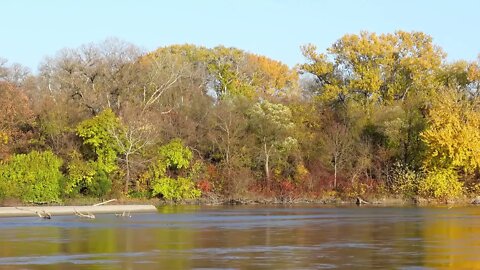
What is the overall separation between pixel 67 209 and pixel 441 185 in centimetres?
2792

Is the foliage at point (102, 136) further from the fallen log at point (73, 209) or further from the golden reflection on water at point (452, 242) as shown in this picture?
the golden reflection on water at point (452, 242)

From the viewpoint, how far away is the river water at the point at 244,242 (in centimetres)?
2339

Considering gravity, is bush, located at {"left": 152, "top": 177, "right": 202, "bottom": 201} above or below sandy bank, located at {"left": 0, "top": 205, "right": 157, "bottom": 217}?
above

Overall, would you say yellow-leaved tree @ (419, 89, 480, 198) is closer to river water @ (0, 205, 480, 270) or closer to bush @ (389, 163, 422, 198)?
bush @ (389, 163, 422, 198)

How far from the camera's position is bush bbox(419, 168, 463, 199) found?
Result: 6475 cm

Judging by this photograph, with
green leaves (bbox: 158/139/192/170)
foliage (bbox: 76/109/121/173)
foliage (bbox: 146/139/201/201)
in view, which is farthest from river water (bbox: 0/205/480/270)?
green leaves (bbox: 158/139/192/170)

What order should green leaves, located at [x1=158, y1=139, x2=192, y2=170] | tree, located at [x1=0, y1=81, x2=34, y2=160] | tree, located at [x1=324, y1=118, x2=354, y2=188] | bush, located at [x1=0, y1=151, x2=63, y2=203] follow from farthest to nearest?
tree, located at [x1=324, y1=118, x2=354, y2=188], green leaves, located at [x1=158, y1=139, x2=192, y2=170], tree, located at [x1=0, y1=81, x2=34, y2=160], bush, located at [x1=0, y1=151, x2=63, y2=203]

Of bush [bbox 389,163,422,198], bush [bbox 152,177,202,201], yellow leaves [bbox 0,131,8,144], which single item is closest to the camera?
yellow leaves [bbox 0,131,8,144]

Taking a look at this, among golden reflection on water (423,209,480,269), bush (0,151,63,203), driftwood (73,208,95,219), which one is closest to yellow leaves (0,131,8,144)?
bush (0,151,63,203)

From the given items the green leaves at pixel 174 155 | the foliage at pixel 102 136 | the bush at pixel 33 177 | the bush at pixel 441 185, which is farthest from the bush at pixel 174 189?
the bush at pixel 441 185

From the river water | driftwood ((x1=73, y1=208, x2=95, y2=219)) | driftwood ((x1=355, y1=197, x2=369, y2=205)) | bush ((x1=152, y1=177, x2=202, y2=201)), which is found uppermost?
bush ((x1=152, y1=177, x2=202, y2=201))

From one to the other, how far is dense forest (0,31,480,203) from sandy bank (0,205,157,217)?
5.31 m

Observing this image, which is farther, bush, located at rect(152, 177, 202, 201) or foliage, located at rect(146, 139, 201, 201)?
foliage, located at rect(146, 139, 201, 201)

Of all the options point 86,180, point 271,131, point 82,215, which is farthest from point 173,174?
point 82,215
